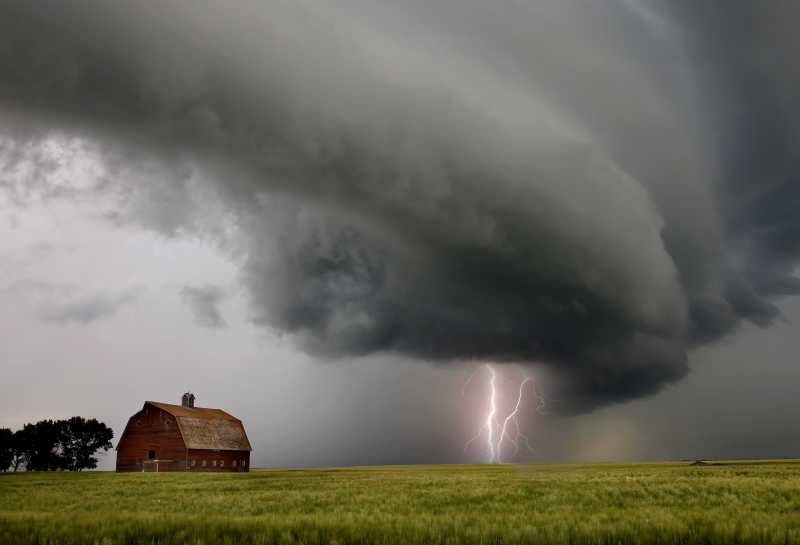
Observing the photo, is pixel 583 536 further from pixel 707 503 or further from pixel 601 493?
pixel 601 493

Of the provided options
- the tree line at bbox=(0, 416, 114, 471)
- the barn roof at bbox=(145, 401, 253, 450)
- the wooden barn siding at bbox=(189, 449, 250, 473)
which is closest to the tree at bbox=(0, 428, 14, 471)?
the tree line at bbox=(0, 416, 114, 471)

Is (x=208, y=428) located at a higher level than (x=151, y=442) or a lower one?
higher

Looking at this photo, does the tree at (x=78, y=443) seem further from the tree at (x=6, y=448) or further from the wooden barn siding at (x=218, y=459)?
the wooden barn siding at (x=218, y=459)

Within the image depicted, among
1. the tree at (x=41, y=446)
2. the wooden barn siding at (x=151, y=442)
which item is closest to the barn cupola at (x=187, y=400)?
the wooden barn siding at (x=151, y=442)

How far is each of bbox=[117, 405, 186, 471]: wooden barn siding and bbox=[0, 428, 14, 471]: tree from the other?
23.0 meters

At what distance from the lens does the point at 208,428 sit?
240 ft

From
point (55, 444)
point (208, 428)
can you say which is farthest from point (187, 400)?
point (55, 444)

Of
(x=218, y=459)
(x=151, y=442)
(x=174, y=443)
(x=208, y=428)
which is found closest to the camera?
(x=174, y=443)

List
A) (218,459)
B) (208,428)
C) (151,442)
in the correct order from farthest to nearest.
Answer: (208,428)
(218,459)
(151,442)

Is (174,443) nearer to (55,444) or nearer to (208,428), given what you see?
(208,428)

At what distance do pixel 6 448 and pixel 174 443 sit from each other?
3362 centimetres

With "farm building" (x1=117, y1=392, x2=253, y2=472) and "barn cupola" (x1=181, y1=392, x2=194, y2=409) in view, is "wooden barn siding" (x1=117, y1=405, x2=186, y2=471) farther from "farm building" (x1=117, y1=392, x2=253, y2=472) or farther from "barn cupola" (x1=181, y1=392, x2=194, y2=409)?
"barn cupola" (x1=181, y1=392, x2=194, y2=409)

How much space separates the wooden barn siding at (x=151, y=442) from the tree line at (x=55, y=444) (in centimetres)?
2030

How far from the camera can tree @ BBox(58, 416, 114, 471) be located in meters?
86.1
